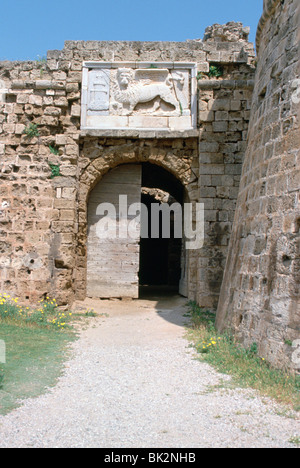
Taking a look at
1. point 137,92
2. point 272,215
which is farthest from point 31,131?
point 272,215

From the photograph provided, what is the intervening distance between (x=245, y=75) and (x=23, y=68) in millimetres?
4387

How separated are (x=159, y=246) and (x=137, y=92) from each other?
859 centimetres

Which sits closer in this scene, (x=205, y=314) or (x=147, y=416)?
(x=147, y=416)

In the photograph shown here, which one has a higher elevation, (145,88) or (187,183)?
(145,88)

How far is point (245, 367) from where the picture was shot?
4238mm

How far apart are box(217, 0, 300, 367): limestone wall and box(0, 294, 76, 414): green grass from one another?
219 cm

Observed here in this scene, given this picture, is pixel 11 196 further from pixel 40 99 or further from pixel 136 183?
pixel 136 183

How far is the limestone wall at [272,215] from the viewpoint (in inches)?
167

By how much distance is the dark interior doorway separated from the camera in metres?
11.2

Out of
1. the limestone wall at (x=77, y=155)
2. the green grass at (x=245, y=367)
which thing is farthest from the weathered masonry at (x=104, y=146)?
the green grass at (x=245, y=367)

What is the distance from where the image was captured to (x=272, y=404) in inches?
135

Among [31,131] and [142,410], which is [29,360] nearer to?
[142,410]

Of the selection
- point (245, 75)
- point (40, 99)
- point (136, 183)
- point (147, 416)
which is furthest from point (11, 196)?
point (147, 416)

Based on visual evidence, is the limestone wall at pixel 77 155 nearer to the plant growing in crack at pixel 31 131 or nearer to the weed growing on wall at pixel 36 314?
the plant growing in crack at pixel 31 131
